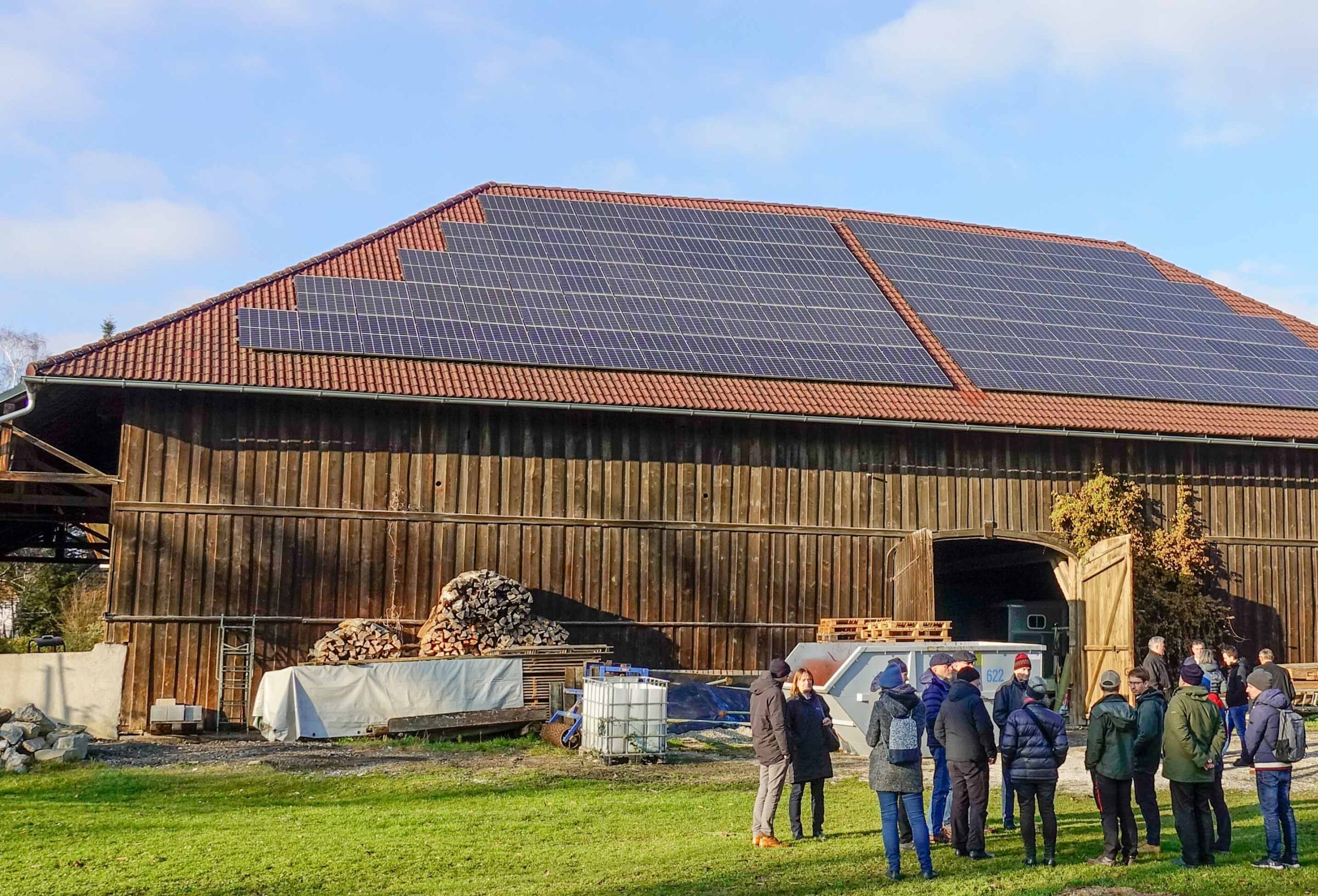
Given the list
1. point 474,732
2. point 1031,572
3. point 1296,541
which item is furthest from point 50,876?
point 1296,541

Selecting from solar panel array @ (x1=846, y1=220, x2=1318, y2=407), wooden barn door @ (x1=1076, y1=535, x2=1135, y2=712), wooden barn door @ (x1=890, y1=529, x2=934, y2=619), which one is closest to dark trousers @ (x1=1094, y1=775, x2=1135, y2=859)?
wooden barn door @ (x1=1076, y1=535, x2=1135, y2=712)

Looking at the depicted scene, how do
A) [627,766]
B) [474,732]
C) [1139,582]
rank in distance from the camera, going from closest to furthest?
[627,766] → [474,732] → [1139,582]

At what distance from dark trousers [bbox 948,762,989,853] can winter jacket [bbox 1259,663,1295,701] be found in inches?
102

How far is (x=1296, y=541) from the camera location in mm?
25625

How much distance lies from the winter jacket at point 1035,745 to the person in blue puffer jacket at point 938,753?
0.93 m

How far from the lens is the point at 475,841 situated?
39.4 feet

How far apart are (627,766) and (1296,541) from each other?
15.8 meters

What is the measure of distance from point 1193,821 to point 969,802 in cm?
177

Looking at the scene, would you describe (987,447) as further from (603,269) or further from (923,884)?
(923,884)

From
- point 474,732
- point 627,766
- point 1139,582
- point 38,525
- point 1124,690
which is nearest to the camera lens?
point 627,766

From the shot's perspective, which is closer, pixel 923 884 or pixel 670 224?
pixel 923 884

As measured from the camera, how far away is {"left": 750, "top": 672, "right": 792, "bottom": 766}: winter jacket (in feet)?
39.1

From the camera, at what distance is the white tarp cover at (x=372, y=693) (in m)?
18.8

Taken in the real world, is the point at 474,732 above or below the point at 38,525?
below
